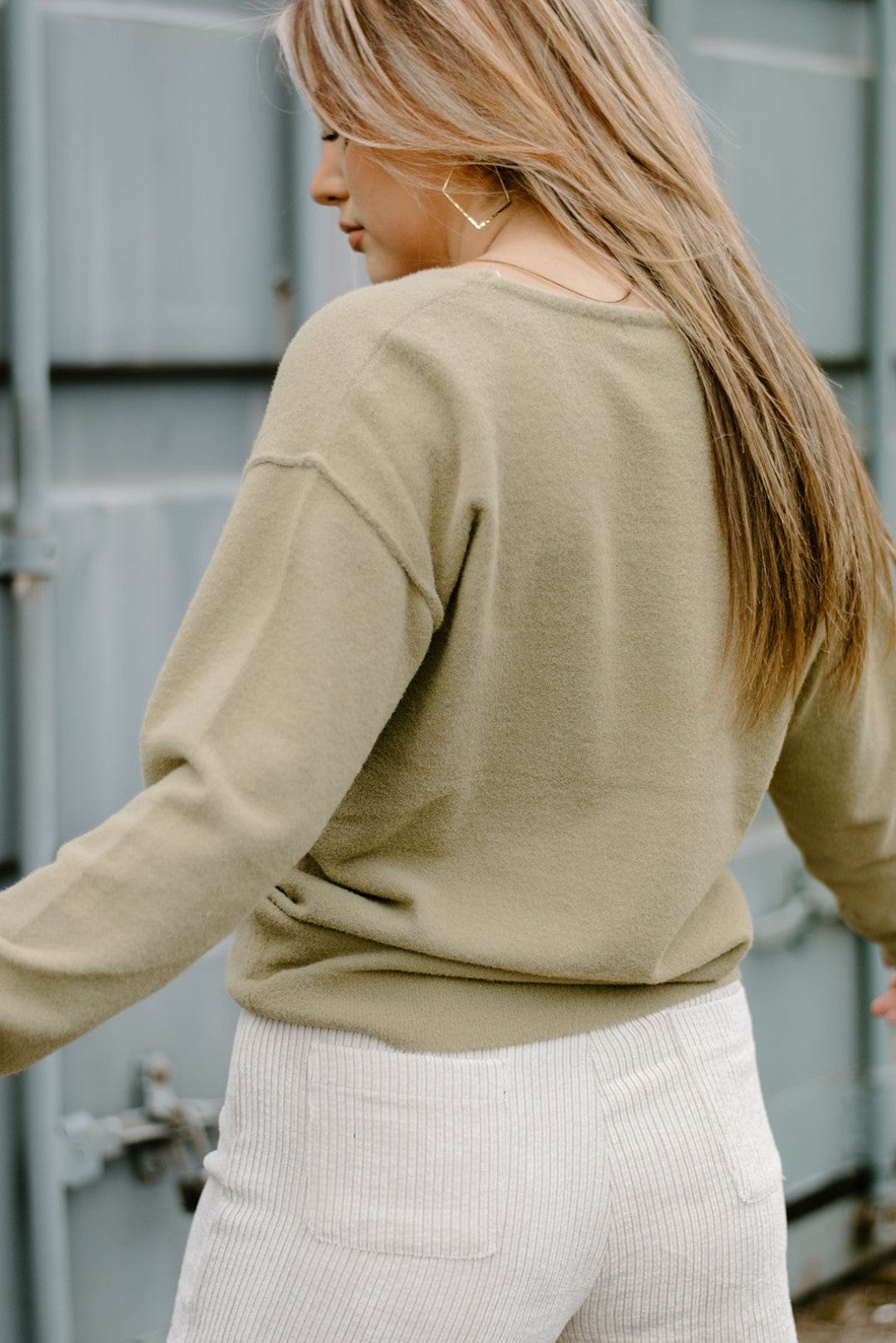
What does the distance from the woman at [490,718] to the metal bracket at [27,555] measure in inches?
30.5

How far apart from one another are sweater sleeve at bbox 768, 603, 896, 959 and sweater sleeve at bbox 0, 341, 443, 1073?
0.51 meters

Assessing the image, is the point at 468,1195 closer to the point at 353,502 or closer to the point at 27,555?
the point at 353,502

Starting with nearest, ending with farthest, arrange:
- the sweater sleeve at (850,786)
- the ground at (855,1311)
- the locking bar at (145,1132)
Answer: the sweater sleeve at (850,786) < the locking bar at (145,1132) < the ground at (855,1311)

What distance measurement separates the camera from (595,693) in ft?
3.61

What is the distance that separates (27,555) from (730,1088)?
42.0 inches

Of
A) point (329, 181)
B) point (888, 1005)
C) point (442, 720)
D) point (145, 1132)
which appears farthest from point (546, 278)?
point (145, 1132)

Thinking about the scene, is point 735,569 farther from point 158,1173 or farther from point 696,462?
point 158,1173

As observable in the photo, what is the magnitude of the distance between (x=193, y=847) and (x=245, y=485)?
0.77 feet

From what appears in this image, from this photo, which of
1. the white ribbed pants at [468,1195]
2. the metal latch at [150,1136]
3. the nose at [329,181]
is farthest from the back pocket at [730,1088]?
the metal latch at [150,1136]

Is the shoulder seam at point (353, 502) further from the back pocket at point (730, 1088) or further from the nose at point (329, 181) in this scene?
the back pocket at point (730, 1088)

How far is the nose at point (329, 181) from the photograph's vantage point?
1190 mm

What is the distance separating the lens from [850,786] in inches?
57.1

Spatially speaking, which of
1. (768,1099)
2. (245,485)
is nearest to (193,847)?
(245,485)

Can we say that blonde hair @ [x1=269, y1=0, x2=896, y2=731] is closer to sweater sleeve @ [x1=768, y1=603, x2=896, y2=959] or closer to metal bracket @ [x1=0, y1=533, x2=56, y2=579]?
sweater sleeve @ [x1=768, y1=603, x2=896, y2=959]
